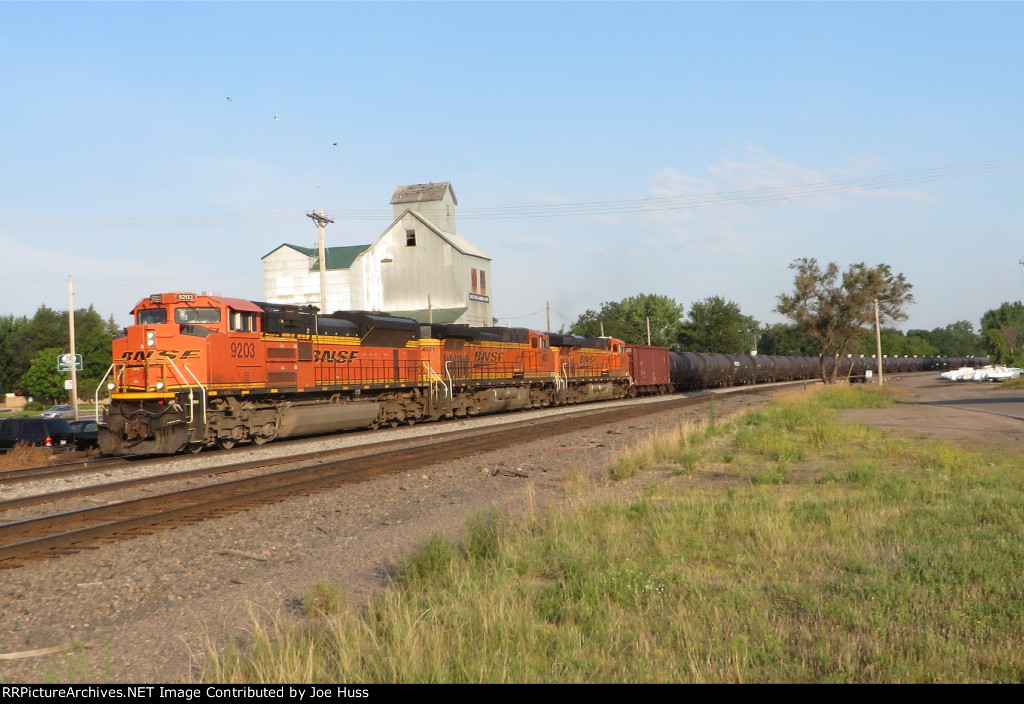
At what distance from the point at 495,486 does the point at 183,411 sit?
7991 mm

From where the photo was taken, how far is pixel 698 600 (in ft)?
20.2

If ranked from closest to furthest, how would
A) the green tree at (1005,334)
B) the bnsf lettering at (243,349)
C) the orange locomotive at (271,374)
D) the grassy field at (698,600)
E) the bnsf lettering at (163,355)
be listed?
1. the grassy field at (698,600)
2. the orange locomotive at (271,374)
3. the bnsf lettering at (163,355)
4. the bnsf lettering at (243,349)
5. the green tree at (1005,334)

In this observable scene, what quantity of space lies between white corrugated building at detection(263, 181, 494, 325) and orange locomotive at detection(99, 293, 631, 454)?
93.0ft

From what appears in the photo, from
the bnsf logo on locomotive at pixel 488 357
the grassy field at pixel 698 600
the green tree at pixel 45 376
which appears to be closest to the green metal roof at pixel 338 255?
the green tree at pixel 45 376

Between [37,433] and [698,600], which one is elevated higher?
[37,433]

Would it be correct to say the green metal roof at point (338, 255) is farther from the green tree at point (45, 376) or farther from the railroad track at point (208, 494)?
the railroad track at point (208, 494)

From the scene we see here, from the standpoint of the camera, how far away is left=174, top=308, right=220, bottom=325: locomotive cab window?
18656 mm

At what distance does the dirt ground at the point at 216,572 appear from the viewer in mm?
5953

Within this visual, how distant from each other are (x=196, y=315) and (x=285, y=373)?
2.85 metres

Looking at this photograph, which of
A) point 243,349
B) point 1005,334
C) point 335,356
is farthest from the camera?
point 1005,334

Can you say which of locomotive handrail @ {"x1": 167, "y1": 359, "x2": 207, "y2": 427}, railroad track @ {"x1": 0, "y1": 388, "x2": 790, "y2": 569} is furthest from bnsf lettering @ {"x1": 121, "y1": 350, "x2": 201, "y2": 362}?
railroad track @ {"x1": 0, "y1": 388, "x2": 790, "y2": 569}

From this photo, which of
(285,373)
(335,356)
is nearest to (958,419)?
(335,356)

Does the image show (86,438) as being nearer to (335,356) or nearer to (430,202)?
(335,356)

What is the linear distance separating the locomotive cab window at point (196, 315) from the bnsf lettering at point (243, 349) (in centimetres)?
75
